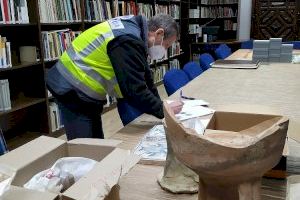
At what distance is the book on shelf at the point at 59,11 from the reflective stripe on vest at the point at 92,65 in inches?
66.1

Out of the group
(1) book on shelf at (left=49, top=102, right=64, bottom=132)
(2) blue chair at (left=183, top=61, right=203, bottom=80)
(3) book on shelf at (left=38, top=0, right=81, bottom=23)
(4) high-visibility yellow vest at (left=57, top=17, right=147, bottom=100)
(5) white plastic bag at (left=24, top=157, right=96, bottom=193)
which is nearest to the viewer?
(5) white plastic bag at (left=24, top=157, right=96, bottom=193)

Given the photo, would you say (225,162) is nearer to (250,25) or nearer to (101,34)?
(101,34)

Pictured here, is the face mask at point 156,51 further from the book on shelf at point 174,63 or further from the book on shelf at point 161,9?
the book on shelf at point 174,63

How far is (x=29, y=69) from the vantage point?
132 inches

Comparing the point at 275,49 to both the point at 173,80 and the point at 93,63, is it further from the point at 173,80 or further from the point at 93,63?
the point at 93,63

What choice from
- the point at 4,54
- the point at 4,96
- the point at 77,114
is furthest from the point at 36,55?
the point at 77,114

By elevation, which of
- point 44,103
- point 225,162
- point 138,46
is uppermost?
point 138,46

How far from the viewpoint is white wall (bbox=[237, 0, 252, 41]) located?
7.22 metres

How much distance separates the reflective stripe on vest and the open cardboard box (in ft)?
2.48

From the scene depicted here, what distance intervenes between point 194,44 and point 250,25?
4.41 ft

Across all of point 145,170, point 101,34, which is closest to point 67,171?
point 145,170

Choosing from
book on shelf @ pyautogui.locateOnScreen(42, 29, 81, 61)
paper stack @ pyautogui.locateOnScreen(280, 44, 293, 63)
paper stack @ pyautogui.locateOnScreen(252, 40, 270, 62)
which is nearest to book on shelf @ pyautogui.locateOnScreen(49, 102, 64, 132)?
book on shelf @ pyautogui.locateOnScreen(42, 29, 81, 61)

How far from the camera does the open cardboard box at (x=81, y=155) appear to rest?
73 cm

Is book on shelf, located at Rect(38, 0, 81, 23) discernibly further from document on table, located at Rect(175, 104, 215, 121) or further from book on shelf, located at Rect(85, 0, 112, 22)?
document on table, located at Rect(175, 104, 215, 121)
